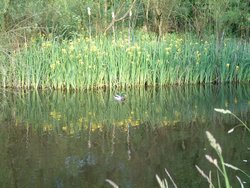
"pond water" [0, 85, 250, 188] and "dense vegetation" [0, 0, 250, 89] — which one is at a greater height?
"dense vegetation" [0, 0, 250, 89]

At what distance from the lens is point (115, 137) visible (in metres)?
7.53

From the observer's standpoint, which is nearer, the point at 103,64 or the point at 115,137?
the point at 115,137

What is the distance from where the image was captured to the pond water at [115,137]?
5770 millimetres

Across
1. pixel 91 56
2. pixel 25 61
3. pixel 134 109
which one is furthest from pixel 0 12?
pixel 134 109

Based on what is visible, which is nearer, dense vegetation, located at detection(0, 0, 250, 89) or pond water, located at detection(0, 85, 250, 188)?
pond water, located at detection(0, 85, 250, 188)

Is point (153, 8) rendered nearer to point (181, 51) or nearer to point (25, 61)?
point (181, 51)

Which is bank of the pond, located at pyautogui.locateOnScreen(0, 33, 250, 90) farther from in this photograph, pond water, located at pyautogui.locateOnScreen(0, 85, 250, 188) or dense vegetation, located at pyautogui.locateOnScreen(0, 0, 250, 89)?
pond water, located at pyautogui.locateOnScreen(0, 85, 250, 188)

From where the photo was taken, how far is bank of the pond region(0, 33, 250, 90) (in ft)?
38.4

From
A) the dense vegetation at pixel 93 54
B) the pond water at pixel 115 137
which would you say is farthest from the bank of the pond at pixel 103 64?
the pond water at pixel 115 137

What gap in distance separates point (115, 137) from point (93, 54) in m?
4.65

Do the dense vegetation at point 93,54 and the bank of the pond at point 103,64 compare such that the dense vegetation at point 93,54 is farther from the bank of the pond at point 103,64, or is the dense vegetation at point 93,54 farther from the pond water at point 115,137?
the pond water at point 115,137

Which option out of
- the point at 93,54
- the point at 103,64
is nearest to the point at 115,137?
the point at 103,64

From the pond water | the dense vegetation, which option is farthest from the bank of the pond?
the pond water

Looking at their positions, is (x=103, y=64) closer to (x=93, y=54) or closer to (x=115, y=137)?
(x=93, y=54)
